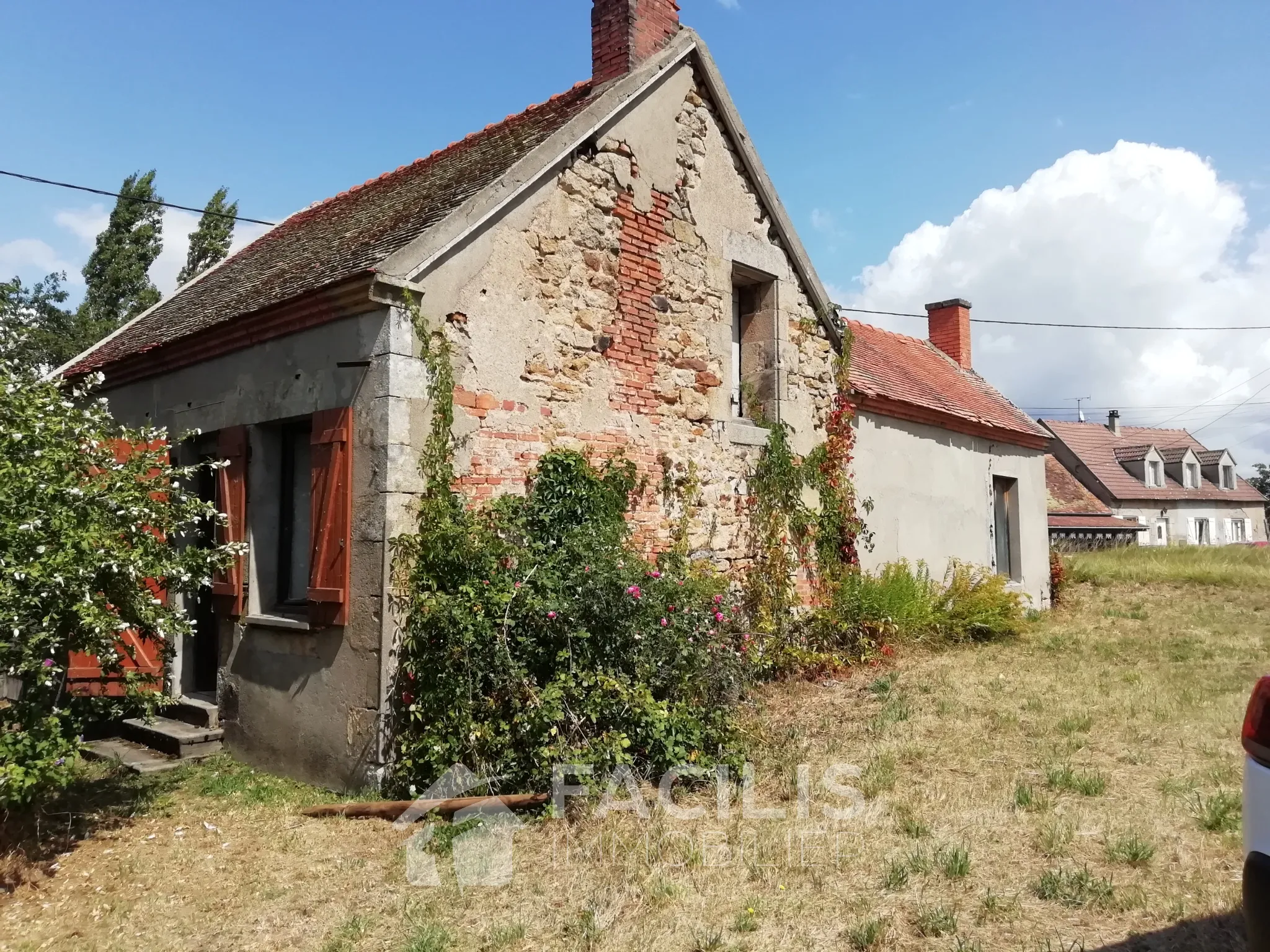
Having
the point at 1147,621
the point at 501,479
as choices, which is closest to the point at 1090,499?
the point at 1147,621

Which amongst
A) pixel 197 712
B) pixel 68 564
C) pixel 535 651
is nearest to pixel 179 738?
pixel 197 712

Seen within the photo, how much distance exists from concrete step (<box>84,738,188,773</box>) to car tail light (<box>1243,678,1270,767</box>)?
293 inches

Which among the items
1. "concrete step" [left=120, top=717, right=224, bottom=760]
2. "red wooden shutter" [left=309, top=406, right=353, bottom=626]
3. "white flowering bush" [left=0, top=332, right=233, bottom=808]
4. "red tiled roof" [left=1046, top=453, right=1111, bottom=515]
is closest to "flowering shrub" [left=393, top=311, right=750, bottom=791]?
"red wooden shutter" [left=309, top=406, right=353, bottom=626]

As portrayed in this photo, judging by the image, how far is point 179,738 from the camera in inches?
299

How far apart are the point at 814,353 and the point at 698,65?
3.49 meters

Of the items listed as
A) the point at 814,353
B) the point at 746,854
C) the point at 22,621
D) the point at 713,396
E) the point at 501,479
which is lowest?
the point at 746,854

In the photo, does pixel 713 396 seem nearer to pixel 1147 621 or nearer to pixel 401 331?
pixel 401 331

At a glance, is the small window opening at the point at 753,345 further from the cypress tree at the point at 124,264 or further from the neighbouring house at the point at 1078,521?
the cypress tree at the point at 124,264

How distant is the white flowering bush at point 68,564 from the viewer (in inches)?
194

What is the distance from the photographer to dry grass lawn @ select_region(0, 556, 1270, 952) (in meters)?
4.08

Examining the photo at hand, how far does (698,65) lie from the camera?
9.30 meters

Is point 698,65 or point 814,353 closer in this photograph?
point 698,65

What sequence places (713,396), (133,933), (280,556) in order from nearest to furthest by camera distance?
(133,933)
(280,556)
(713,396)

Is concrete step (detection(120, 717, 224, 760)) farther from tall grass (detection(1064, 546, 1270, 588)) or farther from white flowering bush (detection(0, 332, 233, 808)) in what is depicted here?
tall grass (detection(1064, 546, 1270, 588))
